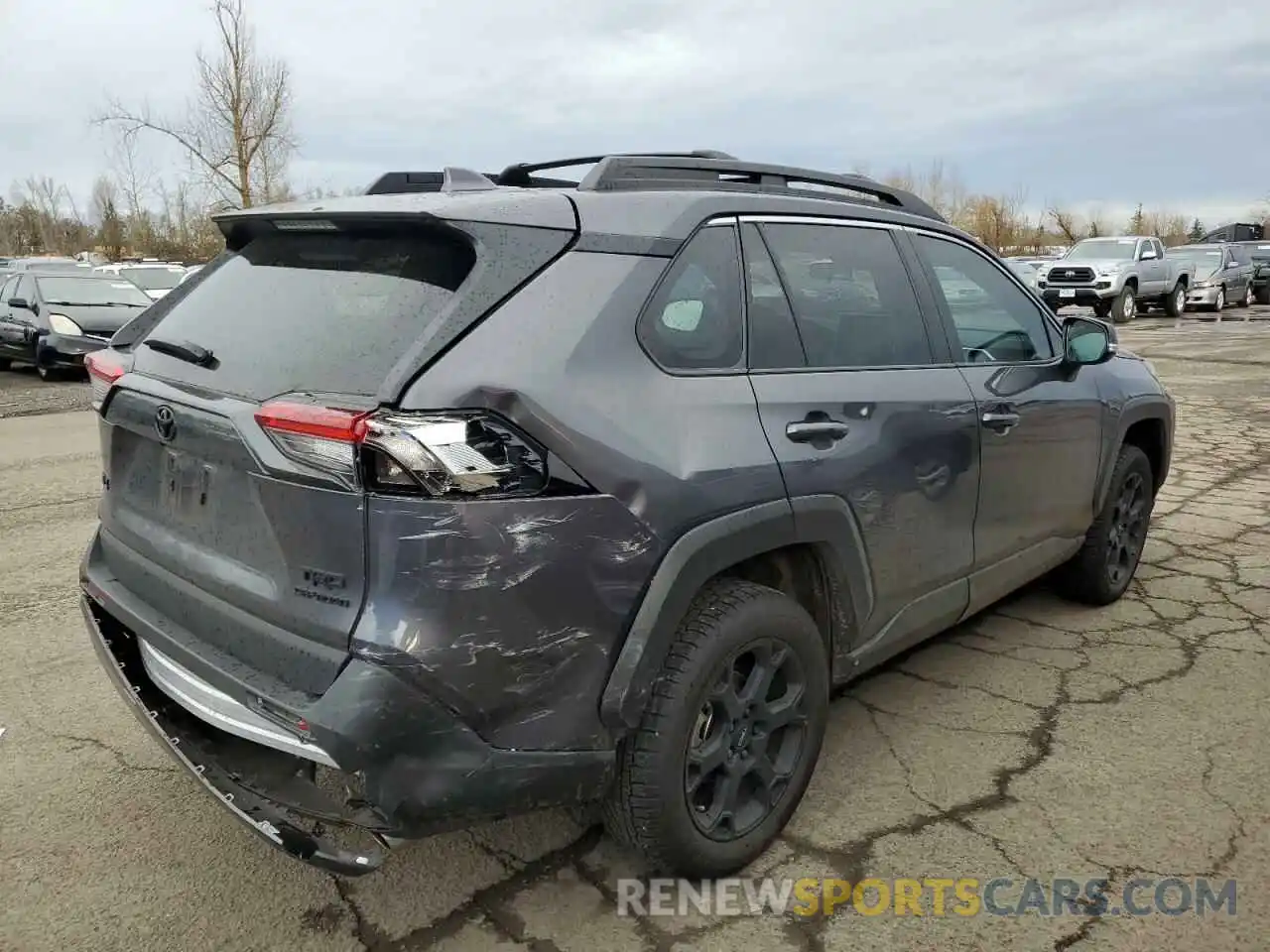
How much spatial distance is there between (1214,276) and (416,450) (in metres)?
28.5

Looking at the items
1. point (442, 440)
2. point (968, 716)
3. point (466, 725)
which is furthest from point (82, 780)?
point (968, 716)

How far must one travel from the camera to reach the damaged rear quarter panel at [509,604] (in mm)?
1886

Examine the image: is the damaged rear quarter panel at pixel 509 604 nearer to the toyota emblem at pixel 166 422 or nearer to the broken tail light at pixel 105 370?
the toyota emblem at pixel 166 422

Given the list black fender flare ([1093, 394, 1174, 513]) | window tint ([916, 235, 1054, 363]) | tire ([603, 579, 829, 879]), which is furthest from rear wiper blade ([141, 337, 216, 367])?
black fender flare ([1093, 394, 1174, 513])

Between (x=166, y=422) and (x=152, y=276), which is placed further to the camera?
(x=152, y=276)

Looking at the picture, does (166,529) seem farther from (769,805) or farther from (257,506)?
(769,805)

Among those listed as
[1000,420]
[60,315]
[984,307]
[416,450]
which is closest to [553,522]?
[416,450]

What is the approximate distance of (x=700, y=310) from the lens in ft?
8.00

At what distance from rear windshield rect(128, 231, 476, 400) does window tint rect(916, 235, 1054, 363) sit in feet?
6.07

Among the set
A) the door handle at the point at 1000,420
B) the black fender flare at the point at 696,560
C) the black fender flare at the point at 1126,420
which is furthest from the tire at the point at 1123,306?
the black fender flare at the point at 696,560

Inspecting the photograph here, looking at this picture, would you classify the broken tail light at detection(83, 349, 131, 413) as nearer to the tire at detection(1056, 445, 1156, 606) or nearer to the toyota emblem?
the toyota emblem

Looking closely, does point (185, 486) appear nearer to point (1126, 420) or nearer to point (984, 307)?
point (984, 307)

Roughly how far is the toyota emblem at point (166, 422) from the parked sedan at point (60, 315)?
12.2 m

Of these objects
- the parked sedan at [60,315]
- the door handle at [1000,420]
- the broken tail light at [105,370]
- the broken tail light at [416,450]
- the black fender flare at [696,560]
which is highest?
the parked sedan at [60,315]
